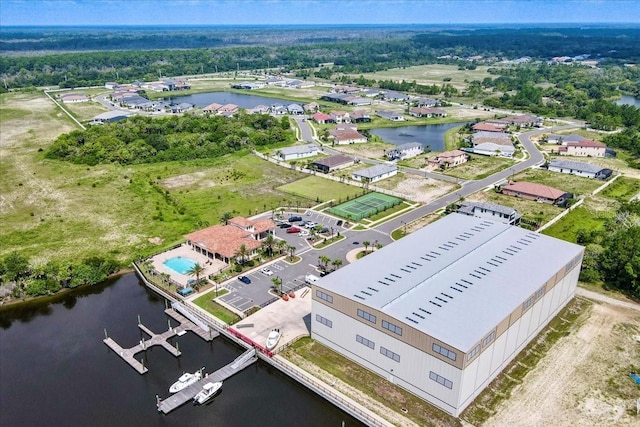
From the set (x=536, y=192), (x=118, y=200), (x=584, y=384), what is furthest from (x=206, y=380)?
(x=536, y=192)

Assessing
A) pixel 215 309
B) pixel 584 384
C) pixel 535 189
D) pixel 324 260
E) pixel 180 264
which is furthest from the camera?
pixel 535 189

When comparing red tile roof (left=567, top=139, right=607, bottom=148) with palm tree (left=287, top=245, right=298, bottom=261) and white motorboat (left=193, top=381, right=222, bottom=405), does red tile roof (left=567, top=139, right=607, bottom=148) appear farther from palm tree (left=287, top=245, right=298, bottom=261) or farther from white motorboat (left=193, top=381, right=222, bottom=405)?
white motorboat (left=193, top=381, right=222, bottom=405)

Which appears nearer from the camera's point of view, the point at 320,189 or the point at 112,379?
the point at 112,379

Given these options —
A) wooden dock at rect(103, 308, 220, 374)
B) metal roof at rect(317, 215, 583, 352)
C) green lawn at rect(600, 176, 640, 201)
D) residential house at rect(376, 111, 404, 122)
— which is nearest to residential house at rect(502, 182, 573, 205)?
green lawn at rect(600, 176, 640, 201)

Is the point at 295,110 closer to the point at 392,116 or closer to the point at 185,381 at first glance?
the point at 392,116

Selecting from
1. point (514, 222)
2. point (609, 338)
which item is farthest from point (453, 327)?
point (514, 222)

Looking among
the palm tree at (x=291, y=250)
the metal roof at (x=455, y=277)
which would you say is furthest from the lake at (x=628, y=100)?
the palm tree at (x=291, y=250)

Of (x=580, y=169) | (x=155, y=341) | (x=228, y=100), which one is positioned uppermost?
(x=228, y=100)

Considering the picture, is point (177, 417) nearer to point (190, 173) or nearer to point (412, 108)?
point (190, 173)
